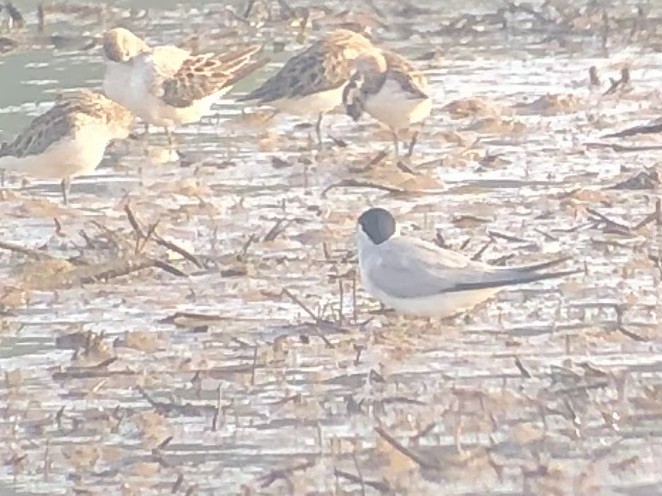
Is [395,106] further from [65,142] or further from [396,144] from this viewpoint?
[65,142]

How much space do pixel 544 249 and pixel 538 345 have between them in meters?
1.71

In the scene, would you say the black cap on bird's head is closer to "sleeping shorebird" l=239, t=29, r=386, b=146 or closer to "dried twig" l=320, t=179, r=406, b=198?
"dried twig" l=320, t=179, r=406, b=198

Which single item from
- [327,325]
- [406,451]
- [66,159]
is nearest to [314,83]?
[66,159]

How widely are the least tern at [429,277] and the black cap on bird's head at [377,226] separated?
0.16 ft

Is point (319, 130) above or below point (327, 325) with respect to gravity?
below

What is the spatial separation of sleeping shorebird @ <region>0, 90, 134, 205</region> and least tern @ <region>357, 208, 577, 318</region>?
113 inches

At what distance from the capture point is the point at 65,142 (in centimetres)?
1228

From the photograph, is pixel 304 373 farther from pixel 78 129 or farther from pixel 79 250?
pixel 78 129

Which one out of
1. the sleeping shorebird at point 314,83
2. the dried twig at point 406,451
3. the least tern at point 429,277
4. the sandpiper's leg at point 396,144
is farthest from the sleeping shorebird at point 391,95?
the dried twig at point 406,451

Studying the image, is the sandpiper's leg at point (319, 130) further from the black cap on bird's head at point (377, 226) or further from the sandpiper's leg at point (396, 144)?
the black cap on bird's head at point (377, 226)

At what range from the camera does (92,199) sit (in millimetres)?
12445

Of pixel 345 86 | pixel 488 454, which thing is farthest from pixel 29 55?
pixel 488 454

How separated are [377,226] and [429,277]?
0.56 m

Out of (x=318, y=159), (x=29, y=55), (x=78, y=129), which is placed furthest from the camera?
(x=29, y=55)
